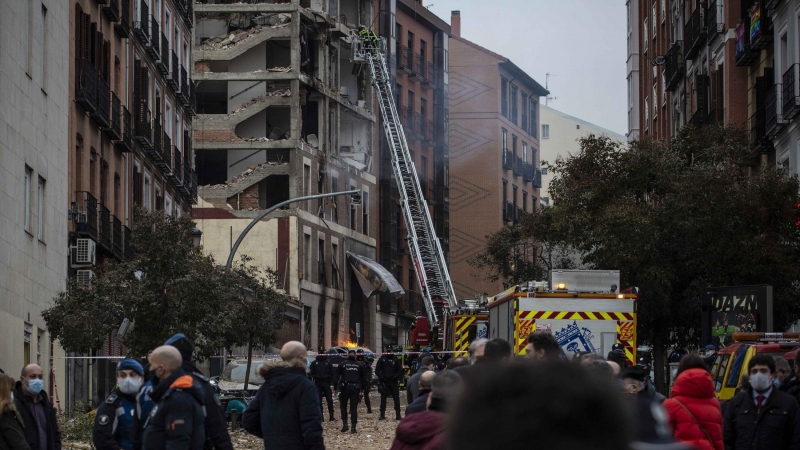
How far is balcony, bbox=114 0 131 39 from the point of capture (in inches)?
1436

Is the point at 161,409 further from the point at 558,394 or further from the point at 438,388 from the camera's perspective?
the point at 558,394

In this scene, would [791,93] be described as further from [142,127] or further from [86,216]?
[142,127]

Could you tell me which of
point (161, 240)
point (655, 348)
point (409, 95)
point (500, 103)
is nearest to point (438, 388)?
point (161, 240)

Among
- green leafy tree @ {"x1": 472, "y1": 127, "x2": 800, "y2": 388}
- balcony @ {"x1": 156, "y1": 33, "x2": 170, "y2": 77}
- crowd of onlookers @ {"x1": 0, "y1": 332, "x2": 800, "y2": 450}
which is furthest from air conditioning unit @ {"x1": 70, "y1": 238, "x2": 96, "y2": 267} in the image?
crowd of onlookers @ {"x1": 0, "y1": 332, "x2": 800, "y2": 450}

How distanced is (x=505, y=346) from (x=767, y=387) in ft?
11.1

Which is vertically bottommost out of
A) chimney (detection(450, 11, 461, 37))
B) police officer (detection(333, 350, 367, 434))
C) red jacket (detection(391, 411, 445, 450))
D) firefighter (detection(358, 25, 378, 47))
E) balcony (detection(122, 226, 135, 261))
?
police officer (detection(333, 350, 367, 434))

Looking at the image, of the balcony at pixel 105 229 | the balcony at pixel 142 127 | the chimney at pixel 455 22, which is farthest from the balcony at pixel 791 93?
the chimney at pixel 455 22

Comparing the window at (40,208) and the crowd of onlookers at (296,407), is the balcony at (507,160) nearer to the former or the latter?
the window at (40,208)

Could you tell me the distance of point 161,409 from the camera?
30.9 feet

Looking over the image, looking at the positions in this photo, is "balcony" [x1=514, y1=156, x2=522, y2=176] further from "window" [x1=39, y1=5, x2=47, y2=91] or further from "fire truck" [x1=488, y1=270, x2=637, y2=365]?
"fire truck" [x1=488, y1=270, x2=637, y2=365]

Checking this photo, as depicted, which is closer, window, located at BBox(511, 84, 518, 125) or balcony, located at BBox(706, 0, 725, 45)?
balcony, located at BBox(706, 0, 725, 45)

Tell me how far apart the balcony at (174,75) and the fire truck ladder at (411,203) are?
11.6 metres

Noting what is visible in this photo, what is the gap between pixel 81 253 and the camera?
1258 inches

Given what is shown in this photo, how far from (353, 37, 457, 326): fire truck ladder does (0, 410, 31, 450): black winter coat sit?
37.6 meters
